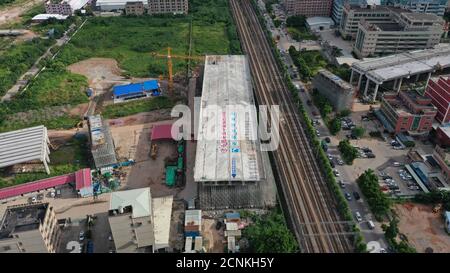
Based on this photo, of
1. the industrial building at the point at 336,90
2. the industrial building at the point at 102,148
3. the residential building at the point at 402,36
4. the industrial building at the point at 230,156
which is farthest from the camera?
the residential building at the point at 402,36

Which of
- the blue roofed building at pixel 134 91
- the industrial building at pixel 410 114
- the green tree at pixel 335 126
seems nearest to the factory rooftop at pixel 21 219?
the blue roofed building at pixel 134 91

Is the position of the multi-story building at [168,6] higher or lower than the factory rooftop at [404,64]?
higher

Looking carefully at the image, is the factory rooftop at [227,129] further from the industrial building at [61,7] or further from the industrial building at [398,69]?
the industrial building at [61,7]

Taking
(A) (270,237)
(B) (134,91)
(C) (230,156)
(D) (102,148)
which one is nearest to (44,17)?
(B) (134,91)

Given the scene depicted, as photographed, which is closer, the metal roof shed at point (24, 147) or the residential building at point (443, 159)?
the residential building at point (443, 159)

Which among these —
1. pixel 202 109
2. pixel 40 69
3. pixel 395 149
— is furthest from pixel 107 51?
pixel 395 149

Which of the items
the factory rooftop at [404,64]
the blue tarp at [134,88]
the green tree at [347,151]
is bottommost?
the green tree at [347,151]
